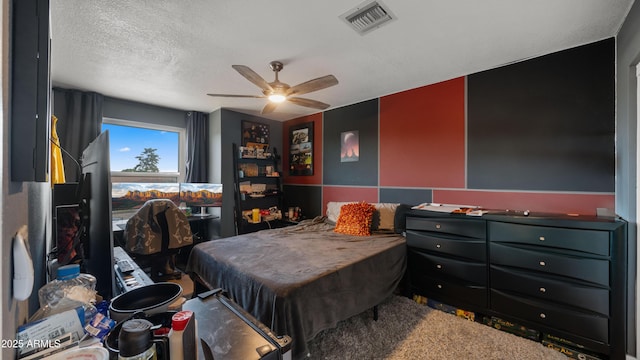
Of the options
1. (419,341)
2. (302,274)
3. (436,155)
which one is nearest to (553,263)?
(419,341)

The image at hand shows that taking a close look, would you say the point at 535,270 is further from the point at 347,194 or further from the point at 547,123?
the point at 347,194

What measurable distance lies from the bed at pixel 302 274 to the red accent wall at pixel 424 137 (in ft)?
2.98

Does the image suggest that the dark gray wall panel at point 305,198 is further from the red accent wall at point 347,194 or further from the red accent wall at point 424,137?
the red accent wall at point 424,137

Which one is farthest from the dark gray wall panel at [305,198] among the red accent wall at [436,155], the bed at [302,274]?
the bed at [302,274]

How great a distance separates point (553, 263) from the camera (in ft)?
6.27

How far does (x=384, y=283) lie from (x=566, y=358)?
1332 millimetres

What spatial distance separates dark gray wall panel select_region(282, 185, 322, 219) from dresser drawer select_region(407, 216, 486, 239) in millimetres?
1983

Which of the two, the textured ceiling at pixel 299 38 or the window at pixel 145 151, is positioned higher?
the textured ceiling at pixel 299 38

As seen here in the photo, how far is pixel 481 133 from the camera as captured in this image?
2697 millimetres

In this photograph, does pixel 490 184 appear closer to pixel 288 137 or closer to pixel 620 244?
pixel 620 244

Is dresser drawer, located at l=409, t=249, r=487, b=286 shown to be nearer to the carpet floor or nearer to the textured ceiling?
the carpet floor

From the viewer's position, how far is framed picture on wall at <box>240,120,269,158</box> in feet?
14.4

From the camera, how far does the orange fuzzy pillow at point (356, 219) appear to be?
301 centimetres

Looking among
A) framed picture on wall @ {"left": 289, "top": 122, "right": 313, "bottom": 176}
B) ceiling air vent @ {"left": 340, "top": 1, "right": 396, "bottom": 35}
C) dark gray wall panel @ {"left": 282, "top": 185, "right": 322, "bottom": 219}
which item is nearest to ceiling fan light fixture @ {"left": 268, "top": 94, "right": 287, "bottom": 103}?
ceiling air vent @ {"left": 340, "top": 1, "right": 396, "bottom": 35}
